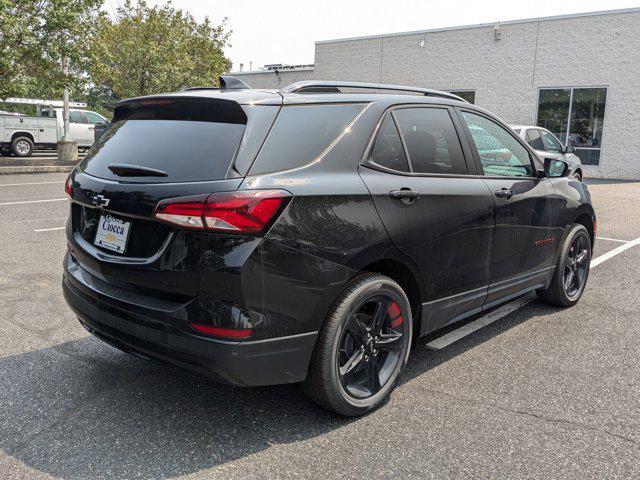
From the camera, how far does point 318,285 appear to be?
2746 mm

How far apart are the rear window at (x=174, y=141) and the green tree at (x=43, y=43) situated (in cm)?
1428

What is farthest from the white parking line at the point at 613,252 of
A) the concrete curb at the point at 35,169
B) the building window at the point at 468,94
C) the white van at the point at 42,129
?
the white van at the point at 42,129

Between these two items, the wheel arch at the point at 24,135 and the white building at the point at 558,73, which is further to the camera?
the wheel arch at the point at 24,135

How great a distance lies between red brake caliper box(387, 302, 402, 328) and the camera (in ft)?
10.6

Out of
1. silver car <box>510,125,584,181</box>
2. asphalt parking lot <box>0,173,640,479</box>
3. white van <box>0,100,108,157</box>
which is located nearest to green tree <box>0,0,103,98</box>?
white van <box>0,100,108,157</box>

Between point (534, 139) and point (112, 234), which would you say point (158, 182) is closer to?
point (112, 234)

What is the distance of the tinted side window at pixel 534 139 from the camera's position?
41.6 feet

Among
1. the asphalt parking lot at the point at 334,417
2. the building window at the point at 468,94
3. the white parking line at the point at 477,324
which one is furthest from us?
the building window at the point at 468,94

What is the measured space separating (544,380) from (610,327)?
1400 mm

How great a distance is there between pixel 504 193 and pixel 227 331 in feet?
7.61

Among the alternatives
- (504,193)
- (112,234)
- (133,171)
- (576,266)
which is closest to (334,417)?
(112,234)

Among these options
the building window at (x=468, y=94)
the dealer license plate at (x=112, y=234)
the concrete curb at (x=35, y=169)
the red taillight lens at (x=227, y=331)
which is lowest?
the concrete curb at (x=35, y=169)

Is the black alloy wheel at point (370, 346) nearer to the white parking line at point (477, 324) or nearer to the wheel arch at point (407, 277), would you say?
the wheel arch at point (407, 277)

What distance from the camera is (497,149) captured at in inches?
168
